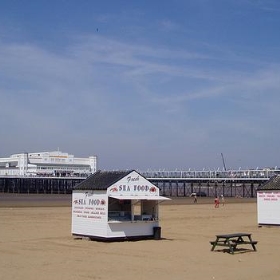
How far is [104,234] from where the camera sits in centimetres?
1836

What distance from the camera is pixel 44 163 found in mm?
147375

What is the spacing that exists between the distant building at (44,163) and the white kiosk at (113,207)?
11777 cm

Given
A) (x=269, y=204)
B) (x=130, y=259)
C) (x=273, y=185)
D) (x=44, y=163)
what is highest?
(x=44, y=163)

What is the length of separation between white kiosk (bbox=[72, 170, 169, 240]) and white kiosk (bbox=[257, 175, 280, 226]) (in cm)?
778

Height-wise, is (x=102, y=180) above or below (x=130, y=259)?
above

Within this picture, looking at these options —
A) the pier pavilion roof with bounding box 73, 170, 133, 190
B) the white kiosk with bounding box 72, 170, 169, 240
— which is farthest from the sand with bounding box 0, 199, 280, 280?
the pier pavilion roof with bounding box 73, 170, 133, 190

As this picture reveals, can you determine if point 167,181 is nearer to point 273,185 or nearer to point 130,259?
point 273,185

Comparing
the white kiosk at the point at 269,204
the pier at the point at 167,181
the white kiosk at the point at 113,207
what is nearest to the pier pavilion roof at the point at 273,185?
the white kiosk at the point at 269,204

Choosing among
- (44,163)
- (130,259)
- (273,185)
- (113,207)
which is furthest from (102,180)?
(44,163)

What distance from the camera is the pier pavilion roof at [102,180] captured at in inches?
749

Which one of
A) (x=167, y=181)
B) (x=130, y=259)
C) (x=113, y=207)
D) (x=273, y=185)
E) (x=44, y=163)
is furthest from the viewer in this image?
(x=44, y=163)

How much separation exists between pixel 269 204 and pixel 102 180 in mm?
9972

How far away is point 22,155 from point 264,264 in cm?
13424

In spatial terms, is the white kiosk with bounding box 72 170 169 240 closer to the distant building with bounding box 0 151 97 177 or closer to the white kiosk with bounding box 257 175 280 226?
the white kiosk with bounding box 257 175 280 226
